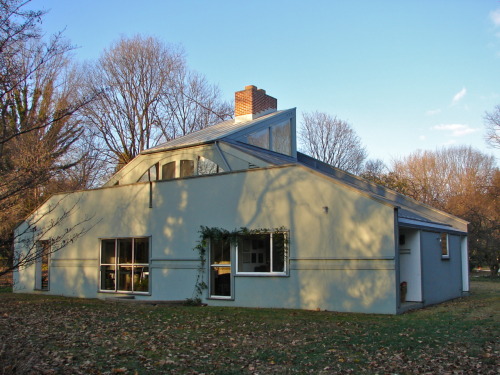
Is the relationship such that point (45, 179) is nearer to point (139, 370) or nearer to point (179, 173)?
point (139, 370)

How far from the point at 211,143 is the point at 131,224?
13.6ft

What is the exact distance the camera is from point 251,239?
48.6ft

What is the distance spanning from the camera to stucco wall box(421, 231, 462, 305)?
14.5 meters

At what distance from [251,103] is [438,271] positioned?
1088 cm

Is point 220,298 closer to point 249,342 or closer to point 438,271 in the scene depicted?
point 249,342

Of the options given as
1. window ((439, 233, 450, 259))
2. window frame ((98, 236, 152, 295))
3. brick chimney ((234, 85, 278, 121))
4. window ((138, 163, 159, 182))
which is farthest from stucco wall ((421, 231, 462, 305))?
window ((138, 163, 159, 182))

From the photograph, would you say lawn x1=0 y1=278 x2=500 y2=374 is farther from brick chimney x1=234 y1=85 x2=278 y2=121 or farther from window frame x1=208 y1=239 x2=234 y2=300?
brick chimney x1=234 y1=85 x2=278 y2=121

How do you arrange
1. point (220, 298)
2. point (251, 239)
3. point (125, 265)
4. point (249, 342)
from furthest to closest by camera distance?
point (125, 265)
point (220, 298)
point (251, 239)
point (249, 342)

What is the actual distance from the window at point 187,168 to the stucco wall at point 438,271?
8867 mm

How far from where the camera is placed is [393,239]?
12.3m

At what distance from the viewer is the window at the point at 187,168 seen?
19.2 meters

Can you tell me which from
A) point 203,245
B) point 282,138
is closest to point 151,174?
point 282,138

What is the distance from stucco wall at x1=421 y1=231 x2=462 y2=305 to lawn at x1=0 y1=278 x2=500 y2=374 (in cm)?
178

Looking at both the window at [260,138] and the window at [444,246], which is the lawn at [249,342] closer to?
the window at [444,246]
